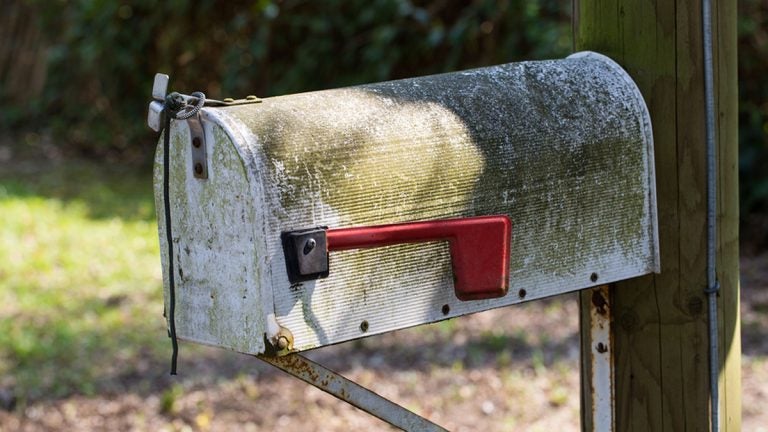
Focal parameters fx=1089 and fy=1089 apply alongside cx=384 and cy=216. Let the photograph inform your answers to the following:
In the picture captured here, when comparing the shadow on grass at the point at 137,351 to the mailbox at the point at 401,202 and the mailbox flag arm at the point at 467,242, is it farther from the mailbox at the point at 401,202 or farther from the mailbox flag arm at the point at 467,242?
the mailbox flag arm at the point at 467,242

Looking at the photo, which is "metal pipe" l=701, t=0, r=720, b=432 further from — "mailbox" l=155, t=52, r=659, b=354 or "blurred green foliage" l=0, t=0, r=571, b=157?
"blurred green foliage" l=0, t=0, r=571, b=157

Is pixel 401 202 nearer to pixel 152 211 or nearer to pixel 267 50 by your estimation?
pixel 152 211

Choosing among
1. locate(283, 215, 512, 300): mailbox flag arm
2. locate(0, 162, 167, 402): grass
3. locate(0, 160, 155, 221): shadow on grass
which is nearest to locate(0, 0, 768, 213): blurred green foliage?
locate(0, 160, 155, 221): shadow on grass

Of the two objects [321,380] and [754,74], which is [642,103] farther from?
[754,74]

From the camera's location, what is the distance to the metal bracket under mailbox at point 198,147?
162 centimetres

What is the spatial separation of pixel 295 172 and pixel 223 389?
A: 300 cm

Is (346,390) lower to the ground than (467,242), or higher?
lower

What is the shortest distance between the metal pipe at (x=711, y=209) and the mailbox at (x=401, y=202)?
12 cm

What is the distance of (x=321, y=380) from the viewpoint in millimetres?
1736

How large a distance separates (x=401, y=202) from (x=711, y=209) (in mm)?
682

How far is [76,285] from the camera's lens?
610cm

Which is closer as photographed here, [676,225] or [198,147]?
[198,147]

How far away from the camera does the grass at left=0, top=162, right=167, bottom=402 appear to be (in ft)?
15.6

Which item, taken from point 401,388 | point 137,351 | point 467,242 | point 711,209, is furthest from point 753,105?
point 467,242
